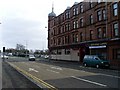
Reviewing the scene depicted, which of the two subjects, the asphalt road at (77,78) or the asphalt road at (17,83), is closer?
the asphalt road at (17,83)

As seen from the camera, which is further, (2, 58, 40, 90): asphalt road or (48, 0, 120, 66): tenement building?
(48, 0, 120, 66): tenement building

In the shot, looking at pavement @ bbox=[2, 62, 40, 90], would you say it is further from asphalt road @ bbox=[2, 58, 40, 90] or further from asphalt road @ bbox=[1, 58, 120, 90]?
asphalt road @ bbox=[1, 58, 120, 90]

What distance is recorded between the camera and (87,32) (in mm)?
53250

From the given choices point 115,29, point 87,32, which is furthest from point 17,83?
point 87,32

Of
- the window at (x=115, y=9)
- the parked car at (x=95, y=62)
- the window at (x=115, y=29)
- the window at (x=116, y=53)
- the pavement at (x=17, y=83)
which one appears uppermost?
the window at (x=115, y=9)

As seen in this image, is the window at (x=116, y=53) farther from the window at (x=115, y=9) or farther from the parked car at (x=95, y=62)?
the window at (x=115, y=9)

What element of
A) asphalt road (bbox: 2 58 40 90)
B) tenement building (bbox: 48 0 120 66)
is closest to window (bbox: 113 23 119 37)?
tenement building (bbox: 48 0 120 66)

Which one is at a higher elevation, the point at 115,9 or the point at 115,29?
the point at 115,9

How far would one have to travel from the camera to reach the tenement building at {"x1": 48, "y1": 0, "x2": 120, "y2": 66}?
42.2 m

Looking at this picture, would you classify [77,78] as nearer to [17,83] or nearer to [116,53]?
[17,83]

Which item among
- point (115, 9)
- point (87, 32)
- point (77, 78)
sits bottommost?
point (77, 78)

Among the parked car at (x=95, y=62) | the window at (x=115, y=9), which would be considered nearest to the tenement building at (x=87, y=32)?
the window at (x=115, y=9)

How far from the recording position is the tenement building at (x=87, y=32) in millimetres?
42188

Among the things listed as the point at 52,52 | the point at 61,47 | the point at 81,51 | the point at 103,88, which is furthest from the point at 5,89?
the point at 52,52
